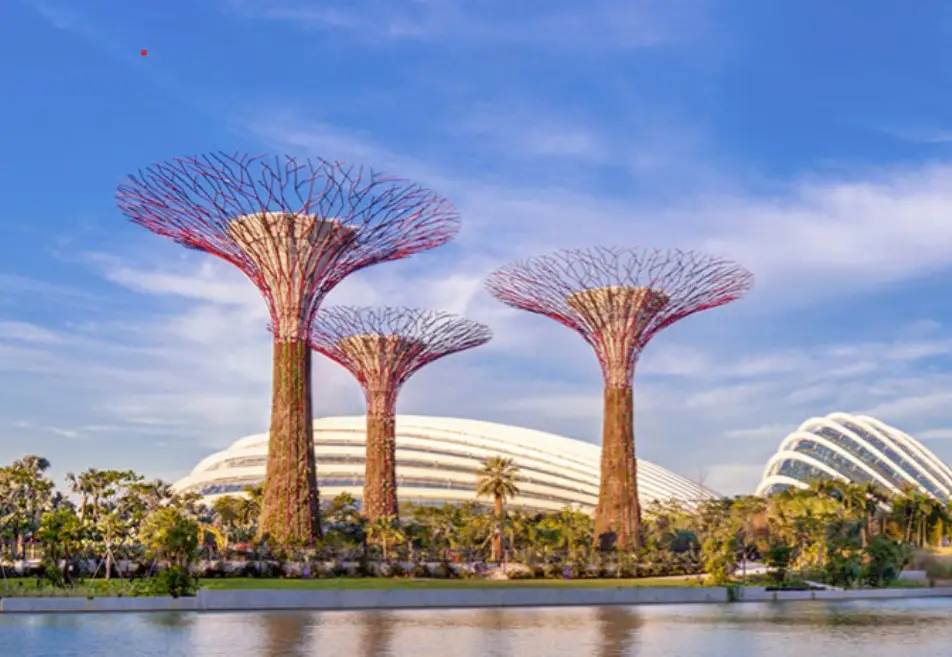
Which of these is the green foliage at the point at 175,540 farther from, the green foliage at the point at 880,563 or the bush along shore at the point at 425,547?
the green foliage at the point at 880,563

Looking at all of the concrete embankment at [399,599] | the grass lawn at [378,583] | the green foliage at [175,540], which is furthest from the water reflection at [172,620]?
the green foliage at [175,540]

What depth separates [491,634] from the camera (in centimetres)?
2220

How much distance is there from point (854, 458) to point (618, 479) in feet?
187

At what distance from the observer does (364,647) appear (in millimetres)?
19266

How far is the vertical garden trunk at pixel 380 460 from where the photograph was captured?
62.3 m

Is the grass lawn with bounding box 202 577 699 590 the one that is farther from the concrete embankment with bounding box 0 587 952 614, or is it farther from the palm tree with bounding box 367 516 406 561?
the palm tree with bounding box 367 516 406 561

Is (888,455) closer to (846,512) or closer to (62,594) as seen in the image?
(846,512)

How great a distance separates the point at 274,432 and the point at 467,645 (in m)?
24.9

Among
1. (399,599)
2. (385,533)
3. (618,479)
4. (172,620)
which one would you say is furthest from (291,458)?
(172,620)

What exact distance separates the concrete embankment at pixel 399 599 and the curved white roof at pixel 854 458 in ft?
224

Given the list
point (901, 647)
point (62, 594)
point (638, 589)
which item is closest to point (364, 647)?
point (901, 647)

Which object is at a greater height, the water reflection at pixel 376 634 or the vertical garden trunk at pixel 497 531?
the vertical garden trunk at pixel 497 531

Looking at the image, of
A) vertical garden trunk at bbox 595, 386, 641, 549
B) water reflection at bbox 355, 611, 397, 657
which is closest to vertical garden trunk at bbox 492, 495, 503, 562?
vertical garden trunk at bbox 595, 386, 641, 549

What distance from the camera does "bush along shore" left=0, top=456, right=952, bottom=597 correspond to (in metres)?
34.8
